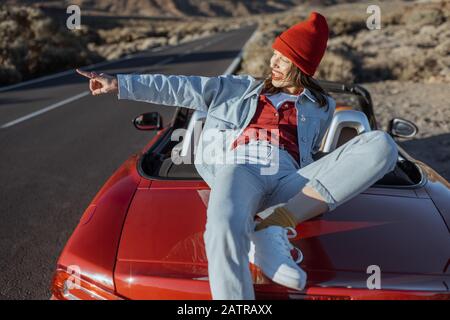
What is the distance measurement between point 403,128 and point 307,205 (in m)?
1.88

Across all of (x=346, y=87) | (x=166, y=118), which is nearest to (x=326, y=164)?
(x=346, y=87)

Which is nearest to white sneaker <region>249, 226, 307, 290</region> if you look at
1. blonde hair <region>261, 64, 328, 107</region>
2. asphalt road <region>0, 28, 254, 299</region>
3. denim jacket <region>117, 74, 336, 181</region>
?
denim jacket <region>117, 74, 336, 181</region>

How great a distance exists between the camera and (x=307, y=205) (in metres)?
2.05

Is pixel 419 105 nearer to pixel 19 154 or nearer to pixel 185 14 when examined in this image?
pixel 19 154

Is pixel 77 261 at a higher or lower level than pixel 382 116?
higher

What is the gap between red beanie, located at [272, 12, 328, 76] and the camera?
8.22 feet

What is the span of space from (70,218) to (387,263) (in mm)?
3096

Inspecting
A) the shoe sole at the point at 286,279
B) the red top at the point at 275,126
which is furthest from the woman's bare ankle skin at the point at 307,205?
the red top at the point at 275,126

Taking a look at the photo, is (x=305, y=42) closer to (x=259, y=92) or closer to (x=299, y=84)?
(x=299, y=84)

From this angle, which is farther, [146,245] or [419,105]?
[419,105]

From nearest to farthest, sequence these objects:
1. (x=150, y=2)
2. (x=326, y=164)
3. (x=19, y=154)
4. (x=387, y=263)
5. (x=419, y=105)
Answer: (x=387, y=263) < (x=326, y=164) < (x=19, y=154) < (x=419, y=105) < (x=150, y=2)

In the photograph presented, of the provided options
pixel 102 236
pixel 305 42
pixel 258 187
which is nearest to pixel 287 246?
pixel 258 187

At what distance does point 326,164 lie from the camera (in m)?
2.18
